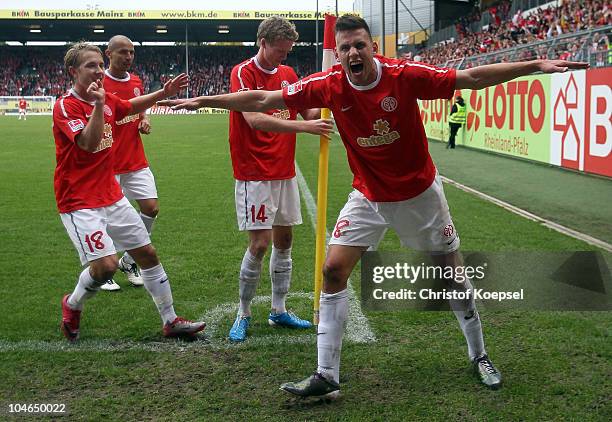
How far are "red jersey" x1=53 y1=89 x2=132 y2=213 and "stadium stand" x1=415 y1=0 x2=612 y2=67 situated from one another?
36.7 ft

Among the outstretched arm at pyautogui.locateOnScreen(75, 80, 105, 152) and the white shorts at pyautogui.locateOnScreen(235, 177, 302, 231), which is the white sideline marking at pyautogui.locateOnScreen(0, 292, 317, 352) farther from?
the outstretched arm at pyautogui.locateOnScreen(75, 80, 105, 152)

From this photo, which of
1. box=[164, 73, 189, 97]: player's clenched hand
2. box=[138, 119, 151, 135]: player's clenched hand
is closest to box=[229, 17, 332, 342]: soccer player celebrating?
box=[164, 73, 189, 97]: player's clenched hand

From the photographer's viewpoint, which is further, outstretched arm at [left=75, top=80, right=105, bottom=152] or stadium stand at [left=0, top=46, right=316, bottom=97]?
stadium stand at [left=0, top=46, right=316, bottom=97]

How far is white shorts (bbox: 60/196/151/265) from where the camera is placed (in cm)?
484

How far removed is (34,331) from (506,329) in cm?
353

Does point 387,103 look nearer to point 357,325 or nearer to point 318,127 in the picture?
point 318,127

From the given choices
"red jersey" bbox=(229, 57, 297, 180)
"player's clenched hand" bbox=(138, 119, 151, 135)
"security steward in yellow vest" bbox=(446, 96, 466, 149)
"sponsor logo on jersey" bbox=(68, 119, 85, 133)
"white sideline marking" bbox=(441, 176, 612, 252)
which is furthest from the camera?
"security steward in yellow vest" bbox=(446, 96, 466, 149)

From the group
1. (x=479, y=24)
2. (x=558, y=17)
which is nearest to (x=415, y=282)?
(x=558, y=17)

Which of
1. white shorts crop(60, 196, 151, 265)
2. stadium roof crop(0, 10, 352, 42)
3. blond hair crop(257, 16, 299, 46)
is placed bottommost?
white shorts crop(60, 196, 151, 265)

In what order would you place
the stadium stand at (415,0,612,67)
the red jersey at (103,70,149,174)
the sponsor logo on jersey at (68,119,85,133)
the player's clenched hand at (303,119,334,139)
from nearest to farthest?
the player's clenched hand at (303,119,334,139) < the sponsor logo on jersey at (68,119,85,133) < the red jersey at (103,70,149,174) < the stadium stand at (415,0,612,67)

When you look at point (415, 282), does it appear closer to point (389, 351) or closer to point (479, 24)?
point (389, 351)

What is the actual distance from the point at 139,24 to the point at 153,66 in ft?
26.8

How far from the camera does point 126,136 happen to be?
6887mm

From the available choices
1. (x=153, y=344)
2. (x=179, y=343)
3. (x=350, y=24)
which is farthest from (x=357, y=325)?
(x=350, y=24)
